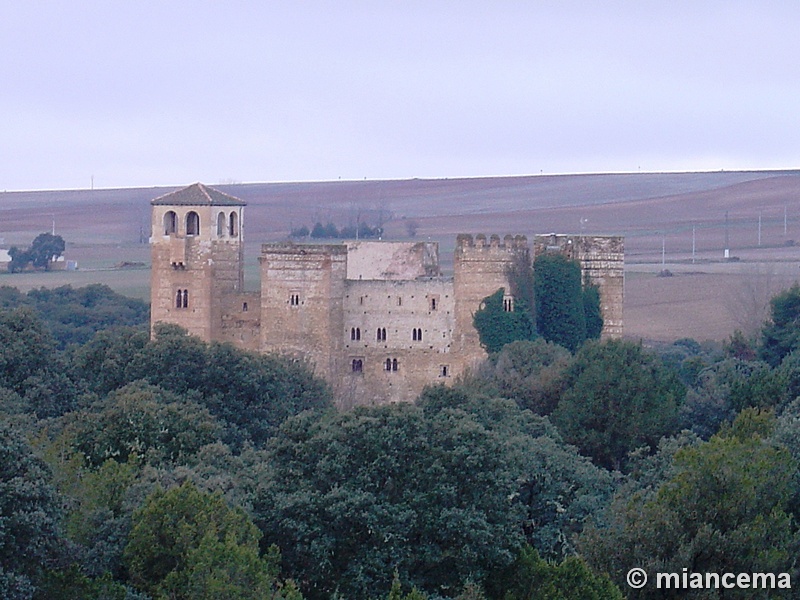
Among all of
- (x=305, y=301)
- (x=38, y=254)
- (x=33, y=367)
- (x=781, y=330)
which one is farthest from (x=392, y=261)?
(x=38, y=254)

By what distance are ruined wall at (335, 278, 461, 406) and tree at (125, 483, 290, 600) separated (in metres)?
30.1

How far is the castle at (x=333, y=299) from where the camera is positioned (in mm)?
57281

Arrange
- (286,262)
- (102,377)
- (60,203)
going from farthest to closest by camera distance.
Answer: (60,203), (286,262), (102,377)

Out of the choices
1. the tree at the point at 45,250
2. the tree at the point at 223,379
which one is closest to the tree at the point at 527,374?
the tree at the point at 223,379

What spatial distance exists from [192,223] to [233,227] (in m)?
1.31

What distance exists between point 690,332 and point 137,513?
64680 mm

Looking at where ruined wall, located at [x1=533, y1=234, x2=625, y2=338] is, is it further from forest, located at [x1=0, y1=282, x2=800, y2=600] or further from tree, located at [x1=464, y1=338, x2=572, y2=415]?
forest, located at [x1=0, y1=282, x2=800, y2=600]

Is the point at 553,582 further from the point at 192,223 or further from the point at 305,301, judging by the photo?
the point at 192,223

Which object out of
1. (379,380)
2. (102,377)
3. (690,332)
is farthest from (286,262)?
(690,332)

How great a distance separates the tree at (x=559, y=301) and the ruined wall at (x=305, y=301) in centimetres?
598

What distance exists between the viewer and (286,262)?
189ft

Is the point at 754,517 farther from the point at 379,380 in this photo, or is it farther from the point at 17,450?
the point at 379,380

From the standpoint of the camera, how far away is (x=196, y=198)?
5812 cm

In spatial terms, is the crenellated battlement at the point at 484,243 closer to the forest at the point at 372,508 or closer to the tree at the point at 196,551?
the forest at the point at 372,508
